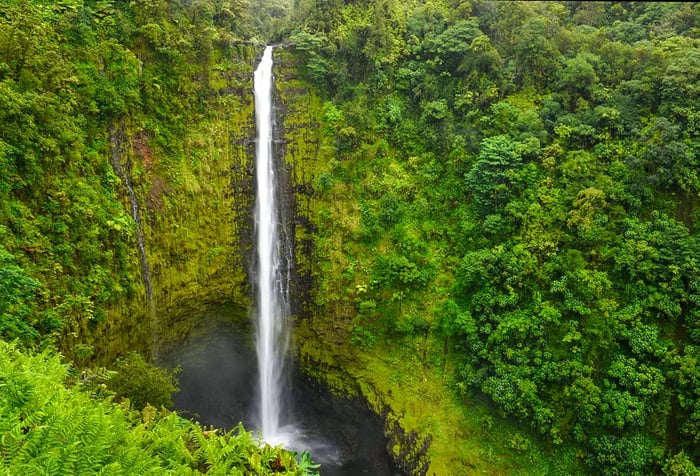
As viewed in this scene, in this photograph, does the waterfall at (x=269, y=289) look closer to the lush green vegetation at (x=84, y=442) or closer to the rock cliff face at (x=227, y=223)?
the rock cliff face at (x=227, y=223)

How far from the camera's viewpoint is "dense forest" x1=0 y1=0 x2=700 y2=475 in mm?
10812

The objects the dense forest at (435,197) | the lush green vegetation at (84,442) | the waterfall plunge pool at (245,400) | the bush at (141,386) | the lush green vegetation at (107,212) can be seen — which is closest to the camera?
the lush green vegetation at (84,442)

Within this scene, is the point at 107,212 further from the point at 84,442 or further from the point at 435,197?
the point at 435,197

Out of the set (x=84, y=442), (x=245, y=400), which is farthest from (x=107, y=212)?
(x=84, y=442)

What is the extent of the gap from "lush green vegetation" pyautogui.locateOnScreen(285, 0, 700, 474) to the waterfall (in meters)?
1.68

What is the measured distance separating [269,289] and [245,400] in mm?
4352

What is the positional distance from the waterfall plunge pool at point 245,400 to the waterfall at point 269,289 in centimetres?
52

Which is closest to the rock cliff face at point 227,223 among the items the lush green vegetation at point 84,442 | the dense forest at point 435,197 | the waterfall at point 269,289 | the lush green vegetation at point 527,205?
the dense forest at point 435,197

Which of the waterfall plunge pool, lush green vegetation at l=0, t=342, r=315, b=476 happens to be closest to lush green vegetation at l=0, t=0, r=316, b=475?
lush green vegetation at l=0, t=342, r=315, b=476

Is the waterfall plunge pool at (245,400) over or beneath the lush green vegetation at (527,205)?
beneath

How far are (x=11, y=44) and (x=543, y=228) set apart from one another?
15837 mm

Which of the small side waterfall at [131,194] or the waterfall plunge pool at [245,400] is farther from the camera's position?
the waterfall plunge pool at [245,400]

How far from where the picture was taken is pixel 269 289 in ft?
54.3

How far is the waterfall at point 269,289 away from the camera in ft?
53.8
